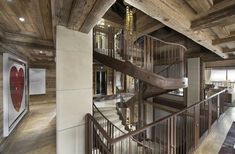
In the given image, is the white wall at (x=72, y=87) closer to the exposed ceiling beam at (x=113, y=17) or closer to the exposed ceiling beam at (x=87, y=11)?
the exposed ceiling beam at (x=87, y=11)

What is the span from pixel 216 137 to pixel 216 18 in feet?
Answer: 9.62

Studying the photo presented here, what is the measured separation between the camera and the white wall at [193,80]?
5.49 metres

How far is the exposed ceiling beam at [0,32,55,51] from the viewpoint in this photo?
319 centimetres

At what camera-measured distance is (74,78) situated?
7.31 feet

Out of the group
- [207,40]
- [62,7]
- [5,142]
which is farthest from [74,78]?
[207,40]

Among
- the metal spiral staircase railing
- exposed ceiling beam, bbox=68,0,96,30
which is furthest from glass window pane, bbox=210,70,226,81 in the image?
exposed ceiling beam, bbox=68,0,96,30

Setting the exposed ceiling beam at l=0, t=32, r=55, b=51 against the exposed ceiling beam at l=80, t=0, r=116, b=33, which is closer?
the exposed ceiling beam at l=80, t=0, r=116, b=33

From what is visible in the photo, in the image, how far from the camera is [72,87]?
2213 millimetres

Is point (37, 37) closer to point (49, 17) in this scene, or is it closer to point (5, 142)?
point (49, 17)

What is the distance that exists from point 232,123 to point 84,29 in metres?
5.17

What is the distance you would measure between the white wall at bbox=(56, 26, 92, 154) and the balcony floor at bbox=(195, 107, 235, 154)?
8.23ft

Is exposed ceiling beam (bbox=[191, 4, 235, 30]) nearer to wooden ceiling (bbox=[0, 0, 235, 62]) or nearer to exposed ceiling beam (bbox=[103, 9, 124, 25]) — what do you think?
wooden ceiling (bbox=[0, 0, 235, 62])

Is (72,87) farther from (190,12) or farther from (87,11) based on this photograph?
(190,12)

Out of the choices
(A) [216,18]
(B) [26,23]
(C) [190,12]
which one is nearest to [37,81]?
(B) [26,23]
